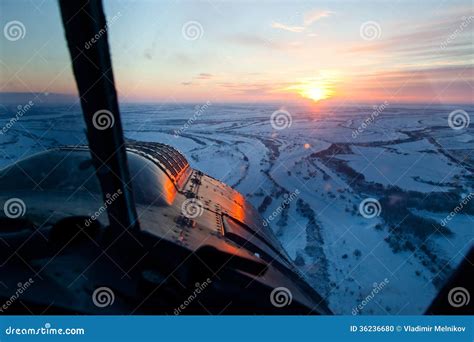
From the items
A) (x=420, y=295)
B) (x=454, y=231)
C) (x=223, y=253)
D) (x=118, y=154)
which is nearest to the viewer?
(x=118, y=154)

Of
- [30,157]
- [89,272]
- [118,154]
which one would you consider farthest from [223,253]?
[30,157]

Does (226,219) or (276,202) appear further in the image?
(276,202)

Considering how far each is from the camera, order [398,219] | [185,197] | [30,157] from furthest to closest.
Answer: [398,219] < [185,197] < [30,157]

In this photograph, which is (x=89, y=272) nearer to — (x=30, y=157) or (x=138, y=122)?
(x=30, y=157)

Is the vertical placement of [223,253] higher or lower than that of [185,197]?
lower

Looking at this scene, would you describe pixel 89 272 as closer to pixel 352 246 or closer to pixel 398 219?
pixel 352 246
